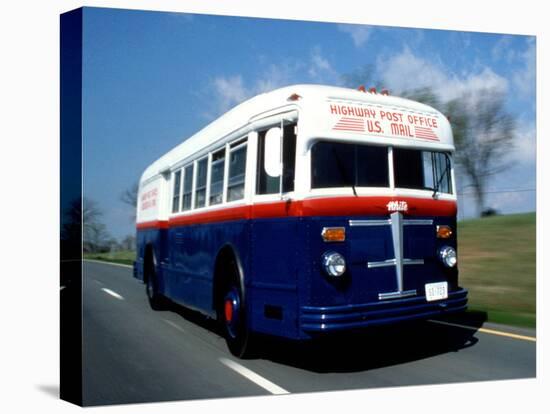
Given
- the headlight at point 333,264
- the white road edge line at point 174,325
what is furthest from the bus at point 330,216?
the white road edge line at point 174,325

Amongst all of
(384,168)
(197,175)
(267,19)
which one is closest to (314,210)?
(384,168)

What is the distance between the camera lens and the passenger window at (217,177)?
887 cm

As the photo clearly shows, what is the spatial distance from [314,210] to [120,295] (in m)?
8.77

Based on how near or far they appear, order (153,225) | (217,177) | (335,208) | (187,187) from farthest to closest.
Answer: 1. (153,225)
2. (187,187)
3. (217,177)
4. (335,208)

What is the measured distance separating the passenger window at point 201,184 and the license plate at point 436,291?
3.39 m

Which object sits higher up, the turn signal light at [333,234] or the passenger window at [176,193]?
the passenger window at [176,193]

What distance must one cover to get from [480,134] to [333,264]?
5.88 meters

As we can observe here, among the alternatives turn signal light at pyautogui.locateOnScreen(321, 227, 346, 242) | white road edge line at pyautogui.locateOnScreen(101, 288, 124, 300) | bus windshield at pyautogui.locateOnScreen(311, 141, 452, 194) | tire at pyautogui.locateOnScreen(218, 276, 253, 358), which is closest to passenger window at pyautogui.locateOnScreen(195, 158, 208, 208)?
tire at pyautogui.locateOnScreen(218, 276, 253, 358)

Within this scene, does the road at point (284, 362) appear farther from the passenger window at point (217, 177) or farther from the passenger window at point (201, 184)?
the passenger window at point (201, 184)

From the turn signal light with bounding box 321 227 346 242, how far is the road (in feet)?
3.66

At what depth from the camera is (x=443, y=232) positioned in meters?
7.88

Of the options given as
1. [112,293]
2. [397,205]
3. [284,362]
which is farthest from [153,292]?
[397,205]

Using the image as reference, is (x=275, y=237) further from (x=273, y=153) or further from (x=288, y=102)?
(x=288, y=102)

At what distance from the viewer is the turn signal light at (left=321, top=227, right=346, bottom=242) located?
6844 mm
